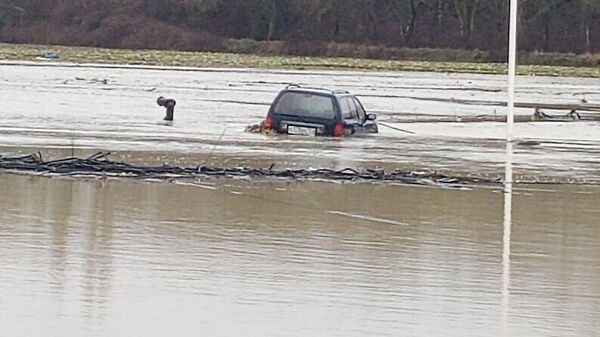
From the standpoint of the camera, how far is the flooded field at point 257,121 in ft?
81.6

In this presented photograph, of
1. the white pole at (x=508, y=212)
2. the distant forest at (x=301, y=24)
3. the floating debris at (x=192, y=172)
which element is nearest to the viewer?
the white pole at (x=508, y=212)

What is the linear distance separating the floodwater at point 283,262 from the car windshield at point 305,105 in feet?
37.0

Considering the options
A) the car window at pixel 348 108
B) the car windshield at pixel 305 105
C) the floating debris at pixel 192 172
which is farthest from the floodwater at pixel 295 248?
the car window at pixel 348 108

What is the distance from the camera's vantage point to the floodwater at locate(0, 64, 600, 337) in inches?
411

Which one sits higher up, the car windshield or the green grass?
the green grass

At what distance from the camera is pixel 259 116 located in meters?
38.6

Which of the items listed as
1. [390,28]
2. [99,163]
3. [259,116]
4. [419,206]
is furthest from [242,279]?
[390,28]

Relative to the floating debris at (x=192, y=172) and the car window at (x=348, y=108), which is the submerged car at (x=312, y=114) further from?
the floating debris at (x=192, y=172)

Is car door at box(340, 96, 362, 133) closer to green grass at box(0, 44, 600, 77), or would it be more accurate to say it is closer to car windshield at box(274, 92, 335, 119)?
car windshield at box(274, 92, 335, 119)

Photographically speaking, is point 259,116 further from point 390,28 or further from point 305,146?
point 390,28

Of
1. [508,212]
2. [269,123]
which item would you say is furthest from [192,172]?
[269,123]

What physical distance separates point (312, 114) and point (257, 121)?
236 inches

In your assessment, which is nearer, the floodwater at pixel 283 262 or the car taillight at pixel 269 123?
the floodwater at pixel 283 262

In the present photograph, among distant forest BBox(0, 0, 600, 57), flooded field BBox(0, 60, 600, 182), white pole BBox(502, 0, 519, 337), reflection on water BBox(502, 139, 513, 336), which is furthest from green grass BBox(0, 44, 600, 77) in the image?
reflection on water BBox(502, 139, 513, 336)
